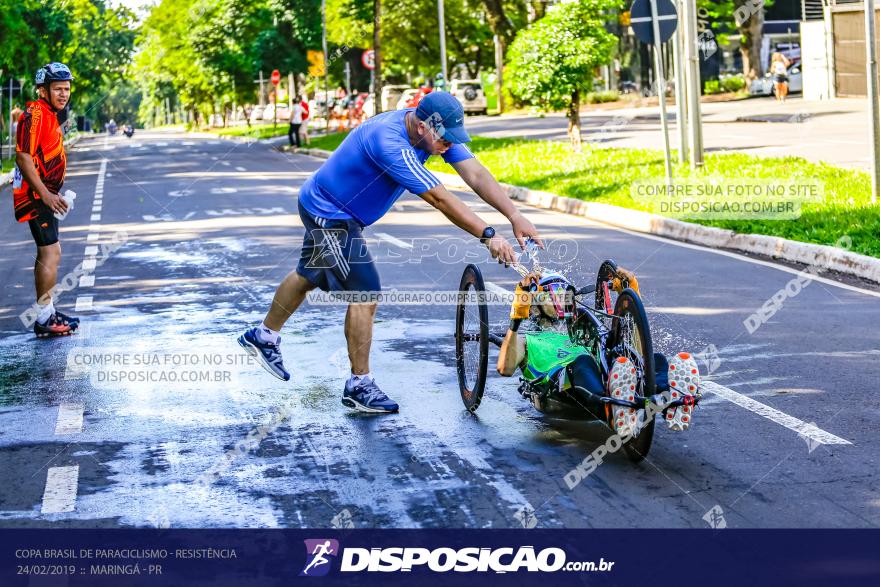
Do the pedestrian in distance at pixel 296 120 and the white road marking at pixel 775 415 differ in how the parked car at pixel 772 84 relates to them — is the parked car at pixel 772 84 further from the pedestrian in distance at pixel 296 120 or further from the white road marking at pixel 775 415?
the white road marking at pixel 775 415

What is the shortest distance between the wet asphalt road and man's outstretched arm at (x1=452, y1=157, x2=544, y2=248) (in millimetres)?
979

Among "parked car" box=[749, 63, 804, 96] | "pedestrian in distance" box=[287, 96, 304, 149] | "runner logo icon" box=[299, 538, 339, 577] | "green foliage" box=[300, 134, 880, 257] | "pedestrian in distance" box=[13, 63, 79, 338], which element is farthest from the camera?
"parked car" box=[749, 63, 804, 96]

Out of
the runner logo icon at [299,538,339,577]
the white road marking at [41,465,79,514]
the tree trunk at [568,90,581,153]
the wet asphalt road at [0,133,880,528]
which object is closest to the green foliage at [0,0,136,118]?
the tree trunk at [568,90,581,153]

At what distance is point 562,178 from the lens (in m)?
21.5

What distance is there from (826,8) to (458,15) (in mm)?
29512

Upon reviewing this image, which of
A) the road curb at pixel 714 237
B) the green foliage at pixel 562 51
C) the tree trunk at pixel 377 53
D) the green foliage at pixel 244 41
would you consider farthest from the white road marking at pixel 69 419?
the green foliage at pixel 244 41

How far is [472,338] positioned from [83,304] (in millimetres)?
5148

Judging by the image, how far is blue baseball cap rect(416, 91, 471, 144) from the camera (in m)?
6.33

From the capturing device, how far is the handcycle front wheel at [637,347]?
5.64m

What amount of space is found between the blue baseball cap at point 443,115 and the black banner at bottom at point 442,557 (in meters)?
2.25

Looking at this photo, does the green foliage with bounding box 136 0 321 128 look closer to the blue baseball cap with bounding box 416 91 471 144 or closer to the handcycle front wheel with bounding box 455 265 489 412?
the handcycle front wheel with bounding box 455 265 489 412

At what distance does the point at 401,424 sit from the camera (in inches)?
263

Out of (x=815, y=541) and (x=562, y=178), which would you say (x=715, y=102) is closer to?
(x=562, y=178)

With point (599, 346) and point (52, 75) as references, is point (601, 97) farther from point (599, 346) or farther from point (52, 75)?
point (599, 346)
